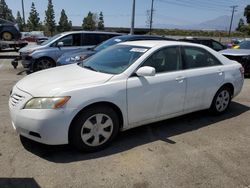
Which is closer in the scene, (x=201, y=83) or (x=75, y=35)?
(x=201, y=83)

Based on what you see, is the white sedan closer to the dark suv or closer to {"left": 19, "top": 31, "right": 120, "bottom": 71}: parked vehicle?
{"left": 19, "top": 31, "right": 120, "bottom": 71}: parked vehicle

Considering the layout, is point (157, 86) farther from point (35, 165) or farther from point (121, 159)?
point (35, 165)

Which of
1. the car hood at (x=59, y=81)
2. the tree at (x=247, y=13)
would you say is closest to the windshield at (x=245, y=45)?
the car hood at (x=59, y=81)

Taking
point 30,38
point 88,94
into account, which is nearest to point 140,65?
point 88,94

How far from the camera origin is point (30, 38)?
36.6 meters

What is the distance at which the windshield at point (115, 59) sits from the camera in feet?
15.3

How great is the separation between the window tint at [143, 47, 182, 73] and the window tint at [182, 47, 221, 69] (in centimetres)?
19

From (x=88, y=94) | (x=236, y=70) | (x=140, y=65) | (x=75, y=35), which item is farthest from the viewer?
(x=75, y=35)

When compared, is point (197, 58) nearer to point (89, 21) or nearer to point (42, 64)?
point (42, 64)

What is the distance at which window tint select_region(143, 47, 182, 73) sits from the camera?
481cm

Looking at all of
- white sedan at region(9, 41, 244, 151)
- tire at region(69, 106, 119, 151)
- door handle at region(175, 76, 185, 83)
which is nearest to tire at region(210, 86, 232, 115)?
white sedan at region(9, 41, 244, 151)

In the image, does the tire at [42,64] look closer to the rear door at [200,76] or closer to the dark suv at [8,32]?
the rear door at [200,76]

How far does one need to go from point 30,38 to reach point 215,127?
34.5m

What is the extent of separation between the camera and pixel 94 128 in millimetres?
4156
